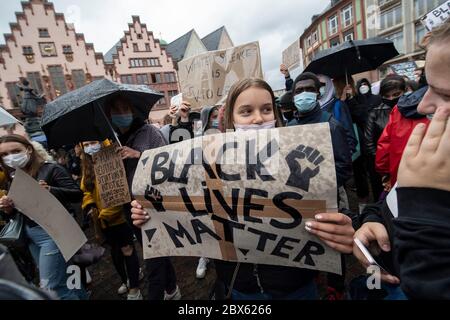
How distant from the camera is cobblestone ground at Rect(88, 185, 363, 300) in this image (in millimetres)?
2529

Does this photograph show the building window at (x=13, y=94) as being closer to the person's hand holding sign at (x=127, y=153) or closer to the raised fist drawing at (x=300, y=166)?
the person's hand holding sign at (x=127, y=153)

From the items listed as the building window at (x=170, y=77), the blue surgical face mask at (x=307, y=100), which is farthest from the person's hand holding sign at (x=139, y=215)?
the building window at (x=170, y=77)

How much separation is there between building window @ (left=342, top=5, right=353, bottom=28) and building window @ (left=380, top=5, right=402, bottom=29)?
3506mm

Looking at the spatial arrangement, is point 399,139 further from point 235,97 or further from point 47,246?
point 47,246

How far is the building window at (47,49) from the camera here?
24.2 metres

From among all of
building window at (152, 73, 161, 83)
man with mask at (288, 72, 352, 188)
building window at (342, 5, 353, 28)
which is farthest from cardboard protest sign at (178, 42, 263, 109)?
building window at (342, 5, 353, 28)

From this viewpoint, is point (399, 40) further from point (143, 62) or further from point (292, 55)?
point (143, 62)

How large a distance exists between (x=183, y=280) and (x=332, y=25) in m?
39.2

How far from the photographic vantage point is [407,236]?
67 centimetres

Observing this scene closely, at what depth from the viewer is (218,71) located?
10.5 feet

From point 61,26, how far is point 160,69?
1102 centimetres

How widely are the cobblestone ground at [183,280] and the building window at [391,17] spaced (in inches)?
1296

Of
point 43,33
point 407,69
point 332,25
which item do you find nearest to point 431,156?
point 407,69
